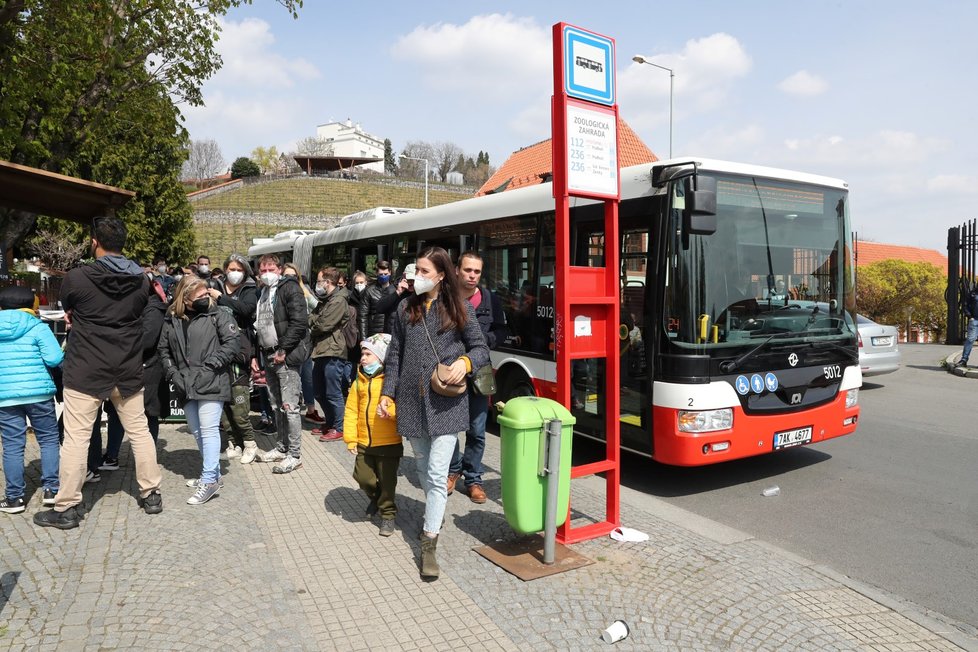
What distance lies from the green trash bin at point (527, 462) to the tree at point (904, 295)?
21.7 m

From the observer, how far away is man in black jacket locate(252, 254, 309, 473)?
250 inches

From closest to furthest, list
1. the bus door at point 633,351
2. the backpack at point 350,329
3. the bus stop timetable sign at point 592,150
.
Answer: the bus stop timetable sign at point 592,150 < the bus door at point 633,351 < the backpack at point 350,329

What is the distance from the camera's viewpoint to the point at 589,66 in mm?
4516

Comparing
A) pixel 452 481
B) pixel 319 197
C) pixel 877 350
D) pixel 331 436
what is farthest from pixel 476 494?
pixel 319 197

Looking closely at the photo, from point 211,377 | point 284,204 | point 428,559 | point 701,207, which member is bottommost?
point 428,559

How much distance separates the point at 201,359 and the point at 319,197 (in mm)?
66678

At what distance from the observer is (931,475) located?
664 centimetres

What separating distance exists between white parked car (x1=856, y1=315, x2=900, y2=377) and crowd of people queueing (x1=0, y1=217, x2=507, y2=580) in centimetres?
872

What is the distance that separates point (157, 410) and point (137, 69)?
9.77 metres

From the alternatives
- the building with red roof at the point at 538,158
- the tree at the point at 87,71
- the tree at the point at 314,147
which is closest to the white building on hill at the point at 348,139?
the tree at the point at 314,147

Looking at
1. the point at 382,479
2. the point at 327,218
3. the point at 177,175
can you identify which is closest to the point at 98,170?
the point at 177,175

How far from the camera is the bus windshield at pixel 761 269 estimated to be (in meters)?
5.67

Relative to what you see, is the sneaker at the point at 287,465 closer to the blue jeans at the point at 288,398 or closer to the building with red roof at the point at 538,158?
the blue jeans at the point at 288,398

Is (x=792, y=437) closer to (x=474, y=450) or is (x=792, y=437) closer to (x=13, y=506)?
(x=474, y=450)
